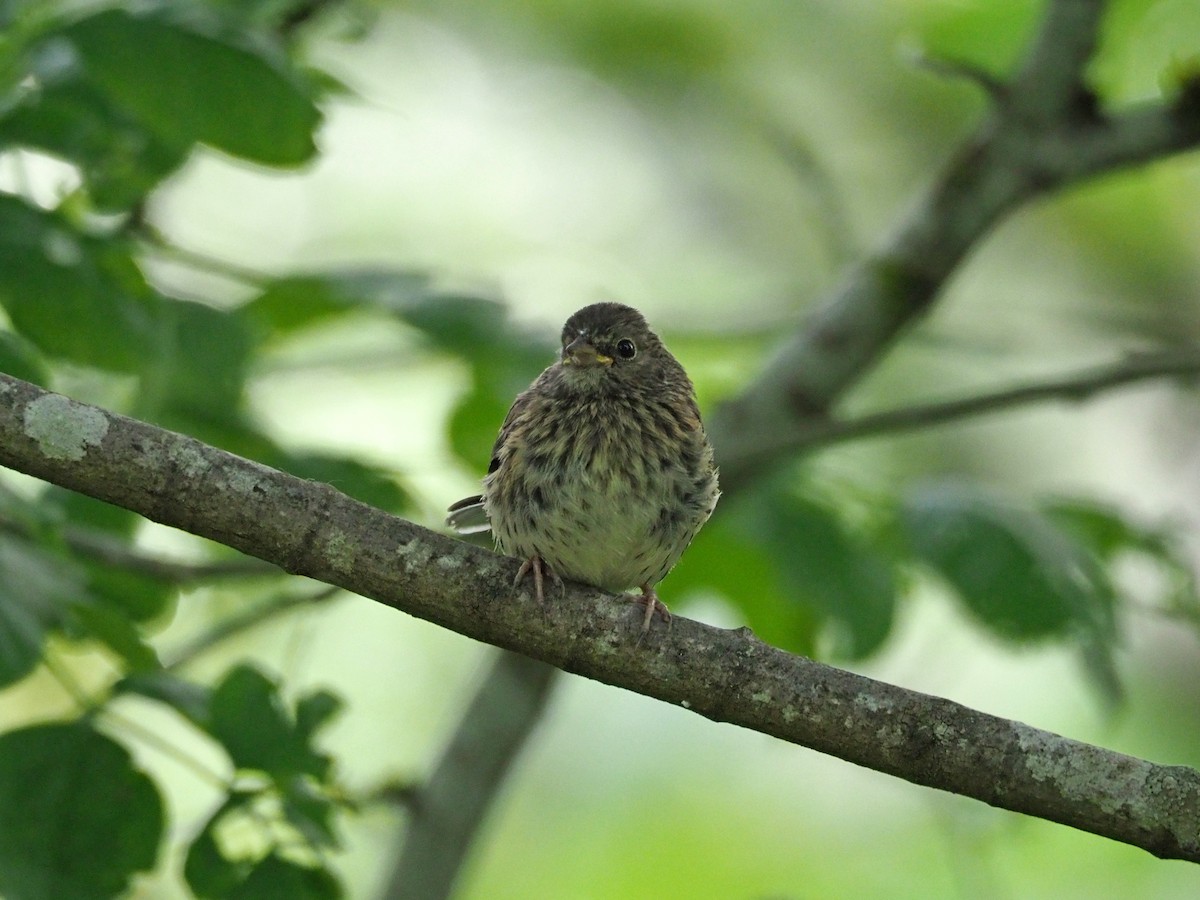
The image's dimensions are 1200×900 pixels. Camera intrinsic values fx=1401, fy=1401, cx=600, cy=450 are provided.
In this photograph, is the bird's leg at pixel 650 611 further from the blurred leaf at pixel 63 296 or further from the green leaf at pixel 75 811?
the blurred leaf at pixel 63 296

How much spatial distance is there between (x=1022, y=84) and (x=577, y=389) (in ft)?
6.72

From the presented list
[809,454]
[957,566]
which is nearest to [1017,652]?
[957,566]

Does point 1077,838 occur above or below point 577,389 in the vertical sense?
above

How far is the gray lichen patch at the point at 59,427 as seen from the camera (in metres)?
2.42

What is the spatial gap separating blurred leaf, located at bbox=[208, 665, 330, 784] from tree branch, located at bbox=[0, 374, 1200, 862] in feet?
1.44

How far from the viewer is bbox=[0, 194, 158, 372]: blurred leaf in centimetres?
301

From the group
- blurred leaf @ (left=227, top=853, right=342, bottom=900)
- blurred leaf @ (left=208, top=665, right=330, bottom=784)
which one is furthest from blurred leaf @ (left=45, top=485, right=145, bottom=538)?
blurred leaf @ (left=227, top=853, right=342, bottom=900)

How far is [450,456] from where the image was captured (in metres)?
4.46

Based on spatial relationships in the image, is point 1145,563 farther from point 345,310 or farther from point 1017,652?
point 345,310

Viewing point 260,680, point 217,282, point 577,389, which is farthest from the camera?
point 217,282

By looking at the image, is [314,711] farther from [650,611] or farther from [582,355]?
[582,355]

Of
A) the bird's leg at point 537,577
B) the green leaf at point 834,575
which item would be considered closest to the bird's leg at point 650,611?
the bird's leg at point 537,577

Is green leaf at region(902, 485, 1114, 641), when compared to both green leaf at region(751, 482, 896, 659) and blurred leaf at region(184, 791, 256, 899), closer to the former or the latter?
green leaf at region(751, 482, 896, 659)

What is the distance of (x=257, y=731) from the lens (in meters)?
2.84
